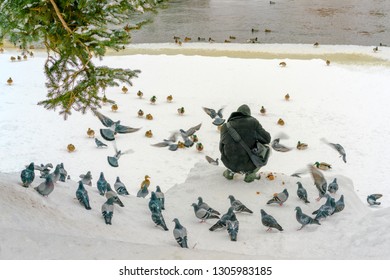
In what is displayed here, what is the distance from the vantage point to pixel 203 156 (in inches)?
374

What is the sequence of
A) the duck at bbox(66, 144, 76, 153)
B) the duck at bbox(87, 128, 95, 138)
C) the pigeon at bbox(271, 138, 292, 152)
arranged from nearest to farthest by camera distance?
1. the pigeon at bbox(271, 138, 292, 152)
2. the duck at bbox(66, 144, 76, 153)
3. the duck at bbox(87, 128, 95, 138)

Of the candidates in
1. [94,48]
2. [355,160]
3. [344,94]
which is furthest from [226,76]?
[94,48]

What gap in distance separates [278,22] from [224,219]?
18272mm

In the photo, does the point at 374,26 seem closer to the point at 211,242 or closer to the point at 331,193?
the point at 331,193

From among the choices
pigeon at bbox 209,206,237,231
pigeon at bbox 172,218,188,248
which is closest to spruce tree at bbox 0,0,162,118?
pigeon at bbox 172,218,188,248

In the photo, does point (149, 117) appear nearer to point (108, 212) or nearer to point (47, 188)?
point (47, 188)

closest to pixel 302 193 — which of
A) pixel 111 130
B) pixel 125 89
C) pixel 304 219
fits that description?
pixel 304 219

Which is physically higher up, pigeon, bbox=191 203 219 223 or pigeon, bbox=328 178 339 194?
pigeon, bbox=191 203 219 223

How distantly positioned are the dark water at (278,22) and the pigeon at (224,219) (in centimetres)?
1480

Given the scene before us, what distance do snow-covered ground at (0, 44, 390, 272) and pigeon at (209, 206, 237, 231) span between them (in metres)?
0.10

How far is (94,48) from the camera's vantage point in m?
5.93

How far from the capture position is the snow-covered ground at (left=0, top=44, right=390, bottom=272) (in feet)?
17.8

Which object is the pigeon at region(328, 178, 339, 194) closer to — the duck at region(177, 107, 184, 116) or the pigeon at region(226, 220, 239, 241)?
the pigeon at region(226, 220, 239, 241)

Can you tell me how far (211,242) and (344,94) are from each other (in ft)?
26.5
